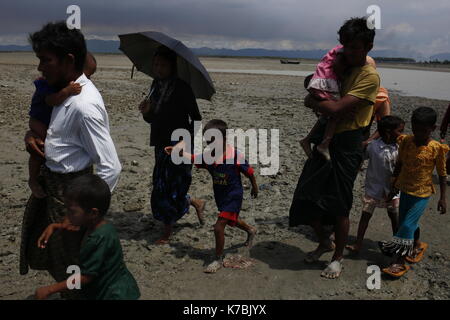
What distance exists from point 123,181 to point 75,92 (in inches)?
158

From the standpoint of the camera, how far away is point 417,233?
170 inches

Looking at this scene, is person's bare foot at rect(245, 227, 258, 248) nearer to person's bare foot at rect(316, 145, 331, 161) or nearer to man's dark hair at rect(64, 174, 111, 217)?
person's bare foot at rect(316, 145, 331, 161)

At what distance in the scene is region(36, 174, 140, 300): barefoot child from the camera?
7.98 feet

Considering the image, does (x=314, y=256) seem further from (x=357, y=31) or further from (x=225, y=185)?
(x=357, y=31)

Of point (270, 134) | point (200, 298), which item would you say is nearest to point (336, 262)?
point (200, 298)

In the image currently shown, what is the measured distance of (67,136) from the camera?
2676 mm

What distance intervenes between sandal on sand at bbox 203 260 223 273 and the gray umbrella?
1.63 meters

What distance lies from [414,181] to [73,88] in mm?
3015

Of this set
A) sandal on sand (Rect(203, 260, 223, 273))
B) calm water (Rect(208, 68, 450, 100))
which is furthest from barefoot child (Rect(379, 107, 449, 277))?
calm water (Rect(208, 68, 450, 100))

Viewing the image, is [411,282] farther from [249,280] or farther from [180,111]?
[180,111]

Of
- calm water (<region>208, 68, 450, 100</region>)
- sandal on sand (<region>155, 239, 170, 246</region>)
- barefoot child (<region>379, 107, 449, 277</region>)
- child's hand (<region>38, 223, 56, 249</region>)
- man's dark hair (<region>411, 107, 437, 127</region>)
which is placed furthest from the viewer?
calm water (<region>208, 68, 450, 100</region>)

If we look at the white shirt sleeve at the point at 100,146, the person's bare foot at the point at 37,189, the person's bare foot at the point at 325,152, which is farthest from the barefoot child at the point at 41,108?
the person's bare foot at the point at 325,152

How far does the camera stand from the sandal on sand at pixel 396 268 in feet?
13.0
